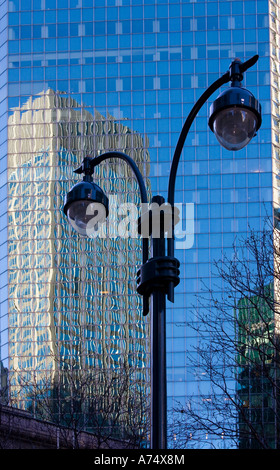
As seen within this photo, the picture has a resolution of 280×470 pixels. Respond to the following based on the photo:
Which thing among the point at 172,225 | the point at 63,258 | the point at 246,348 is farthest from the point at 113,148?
the point at 172,225

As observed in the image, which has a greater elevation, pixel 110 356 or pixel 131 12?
pixel 131 12

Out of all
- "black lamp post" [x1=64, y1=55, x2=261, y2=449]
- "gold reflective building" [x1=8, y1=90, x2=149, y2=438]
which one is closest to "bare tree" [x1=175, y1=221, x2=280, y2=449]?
"gold reflective building" [x1=8, y1=90, x2=149, y2=438]

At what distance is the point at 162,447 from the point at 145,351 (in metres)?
78.1

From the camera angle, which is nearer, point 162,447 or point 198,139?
point 162,447

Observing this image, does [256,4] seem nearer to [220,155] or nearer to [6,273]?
[220,155]

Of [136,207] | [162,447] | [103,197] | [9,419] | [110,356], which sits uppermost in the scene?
[136,207]

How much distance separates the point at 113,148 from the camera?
9331 cm

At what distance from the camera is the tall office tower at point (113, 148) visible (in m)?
88.7

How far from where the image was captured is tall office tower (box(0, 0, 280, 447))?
88.7 m

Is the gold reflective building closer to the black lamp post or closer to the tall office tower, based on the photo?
the tall office tower

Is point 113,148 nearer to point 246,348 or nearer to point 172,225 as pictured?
point 246,348

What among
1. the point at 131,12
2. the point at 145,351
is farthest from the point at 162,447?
the point at 131,12

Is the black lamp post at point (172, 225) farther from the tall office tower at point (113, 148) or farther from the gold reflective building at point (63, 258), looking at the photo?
the tall office tower at point (113, 148)

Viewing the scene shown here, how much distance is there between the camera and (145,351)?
87.2 metres
